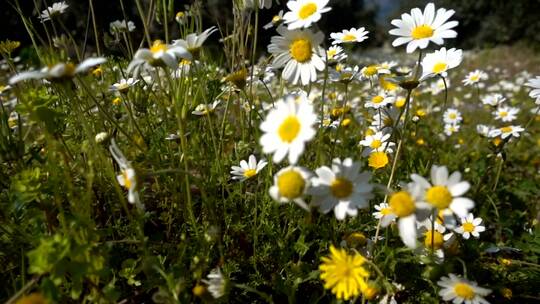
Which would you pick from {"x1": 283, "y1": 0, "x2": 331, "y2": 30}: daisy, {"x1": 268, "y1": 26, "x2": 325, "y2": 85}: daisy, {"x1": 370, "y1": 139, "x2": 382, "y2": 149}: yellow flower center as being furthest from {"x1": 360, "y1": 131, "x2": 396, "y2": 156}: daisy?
{"x1": 283, "y1": 0, "x2": 331, "y2": 30}: daisy

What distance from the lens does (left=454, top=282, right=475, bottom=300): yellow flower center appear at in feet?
3.54

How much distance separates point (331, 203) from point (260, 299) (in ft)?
1.73

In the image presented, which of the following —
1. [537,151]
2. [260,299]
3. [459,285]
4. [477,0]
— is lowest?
[477,0]

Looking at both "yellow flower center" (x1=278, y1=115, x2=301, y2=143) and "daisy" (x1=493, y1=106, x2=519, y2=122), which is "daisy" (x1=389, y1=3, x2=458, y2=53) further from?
"daisy" (x1=493, y1=106, x2=519, y2=122)

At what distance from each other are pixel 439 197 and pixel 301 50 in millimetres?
522

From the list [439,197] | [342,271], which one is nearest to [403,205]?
[439,197]

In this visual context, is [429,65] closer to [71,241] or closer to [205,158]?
[205,158]

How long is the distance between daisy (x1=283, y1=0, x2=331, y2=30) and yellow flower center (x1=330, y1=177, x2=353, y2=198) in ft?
1.28

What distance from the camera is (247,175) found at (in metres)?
1.42

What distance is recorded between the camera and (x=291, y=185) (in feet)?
2.91

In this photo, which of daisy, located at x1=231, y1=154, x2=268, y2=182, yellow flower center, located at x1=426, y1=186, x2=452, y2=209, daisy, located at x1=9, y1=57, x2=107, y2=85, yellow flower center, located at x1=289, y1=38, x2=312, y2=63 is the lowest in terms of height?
daisy, located at x1=231, y1=154, x2=268, y2=182

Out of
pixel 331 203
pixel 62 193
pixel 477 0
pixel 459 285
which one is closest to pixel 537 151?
pixel 459 285

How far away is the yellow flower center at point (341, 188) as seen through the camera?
950 mm

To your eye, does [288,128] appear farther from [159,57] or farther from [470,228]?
[470,228]
